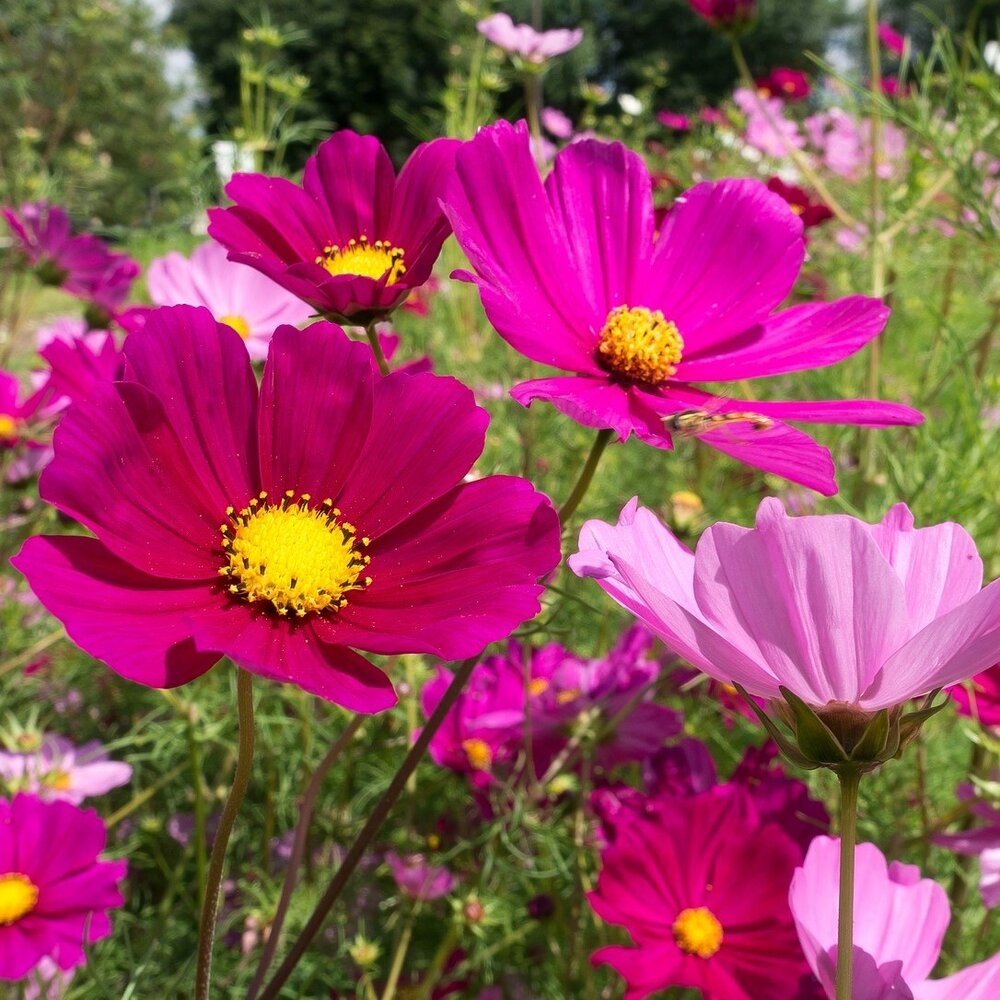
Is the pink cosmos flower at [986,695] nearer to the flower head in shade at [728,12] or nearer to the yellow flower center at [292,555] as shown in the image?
the yellow flower center at [292,555]

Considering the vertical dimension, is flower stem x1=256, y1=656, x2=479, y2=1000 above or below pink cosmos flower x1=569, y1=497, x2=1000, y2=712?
below

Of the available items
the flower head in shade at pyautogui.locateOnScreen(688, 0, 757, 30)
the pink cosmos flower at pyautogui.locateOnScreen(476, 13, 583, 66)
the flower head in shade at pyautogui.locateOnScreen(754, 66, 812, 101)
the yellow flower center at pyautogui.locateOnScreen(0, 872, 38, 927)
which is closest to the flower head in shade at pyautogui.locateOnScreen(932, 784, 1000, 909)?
the yellow flower center at pyautogui.locateOnScreen(0, 872, 38, 927)

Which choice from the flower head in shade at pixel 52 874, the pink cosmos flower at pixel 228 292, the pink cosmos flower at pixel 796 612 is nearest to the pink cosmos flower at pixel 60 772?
the flower head in shade at pixel 52 874

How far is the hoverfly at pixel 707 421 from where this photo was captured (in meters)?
0.36

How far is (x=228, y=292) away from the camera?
789 millimetres

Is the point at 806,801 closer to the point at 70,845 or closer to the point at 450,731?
the point at 450,731

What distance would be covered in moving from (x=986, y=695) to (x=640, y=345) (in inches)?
13.4

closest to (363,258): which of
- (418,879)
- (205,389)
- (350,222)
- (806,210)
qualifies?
(350,222)

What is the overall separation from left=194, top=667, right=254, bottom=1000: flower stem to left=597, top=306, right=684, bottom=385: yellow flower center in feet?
0.73

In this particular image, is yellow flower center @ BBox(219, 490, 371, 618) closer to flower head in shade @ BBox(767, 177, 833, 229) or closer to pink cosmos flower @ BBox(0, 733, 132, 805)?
pink cosmos flower @ BBox(0, 733, 132, 805)

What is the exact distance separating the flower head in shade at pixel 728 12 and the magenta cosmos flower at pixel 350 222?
0.90m

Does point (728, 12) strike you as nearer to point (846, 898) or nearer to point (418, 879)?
point (418, 879)

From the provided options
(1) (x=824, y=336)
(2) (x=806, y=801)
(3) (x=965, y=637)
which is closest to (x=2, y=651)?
(2) (x=806, y=801)

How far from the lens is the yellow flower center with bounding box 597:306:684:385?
1.45 ft
